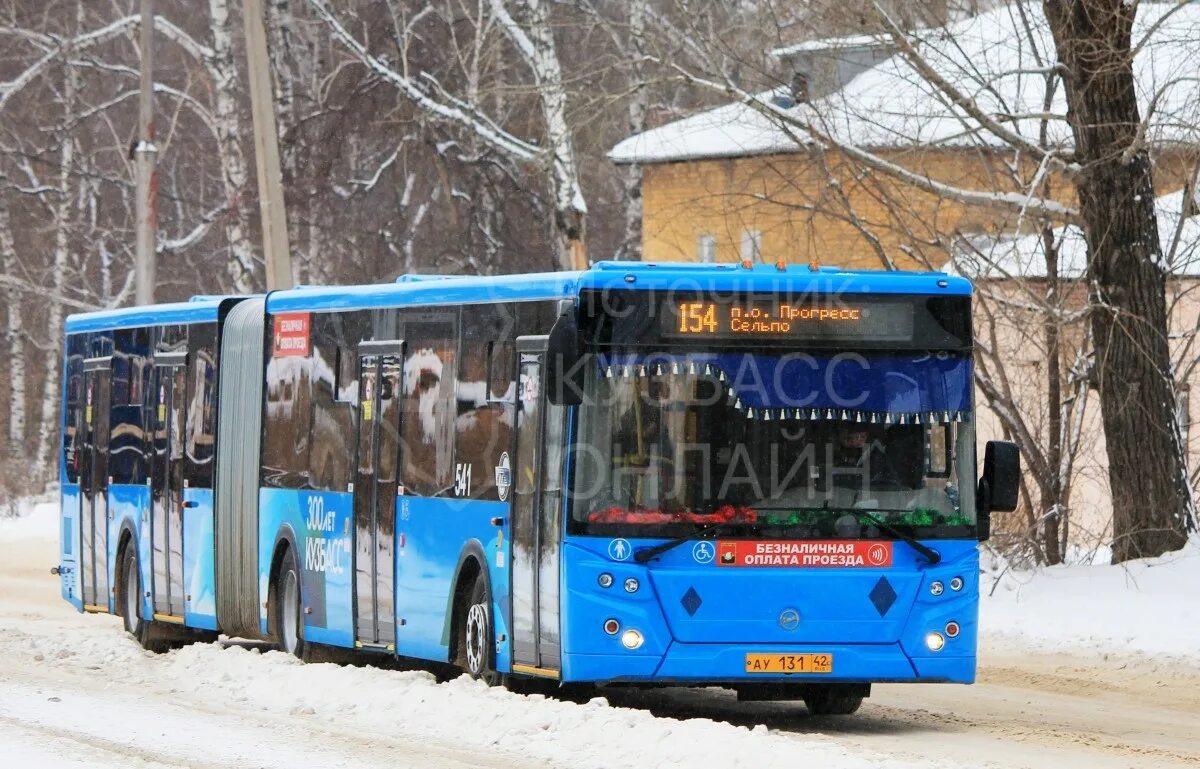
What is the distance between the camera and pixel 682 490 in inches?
510

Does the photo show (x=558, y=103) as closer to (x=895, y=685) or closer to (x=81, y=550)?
(x=81, y=550)

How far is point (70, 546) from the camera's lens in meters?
22.6

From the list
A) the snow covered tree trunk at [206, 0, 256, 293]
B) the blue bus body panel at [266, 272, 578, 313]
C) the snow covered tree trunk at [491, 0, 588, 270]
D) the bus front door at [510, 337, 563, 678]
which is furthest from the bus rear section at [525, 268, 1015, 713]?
the snow covered tree trunk at [206, 0, 256, 293]

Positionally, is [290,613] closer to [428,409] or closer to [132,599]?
[428,409]

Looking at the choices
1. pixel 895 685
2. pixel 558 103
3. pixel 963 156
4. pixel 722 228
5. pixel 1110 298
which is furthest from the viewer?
pixel 722 228

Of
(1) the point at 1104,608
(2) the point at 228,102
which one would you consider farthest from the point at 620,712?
(2) the point at 228,102

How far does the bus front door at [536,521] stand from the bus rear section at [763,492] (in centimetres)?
11

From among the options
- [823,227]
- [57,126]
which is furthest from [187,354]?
[57,126]

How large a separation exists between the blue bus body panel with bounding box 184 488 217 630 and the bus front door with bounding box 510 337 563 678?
235 inches

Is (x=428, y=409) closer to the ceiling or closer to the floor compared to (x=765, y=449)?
closer to the ceiling

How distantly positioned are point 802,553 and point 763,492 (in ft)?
1.29

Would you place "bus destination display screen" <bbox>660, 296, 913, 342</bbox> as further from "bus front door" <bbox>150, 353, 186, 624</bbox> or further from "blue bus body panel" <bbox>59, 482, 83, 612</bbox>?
"blue bus body panel" <bbox>59, 482, 83, 612</bbox>

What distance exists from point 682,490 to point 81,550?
1067 cm

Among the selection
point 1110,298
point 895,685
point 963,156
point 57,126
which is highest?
point 57,126
